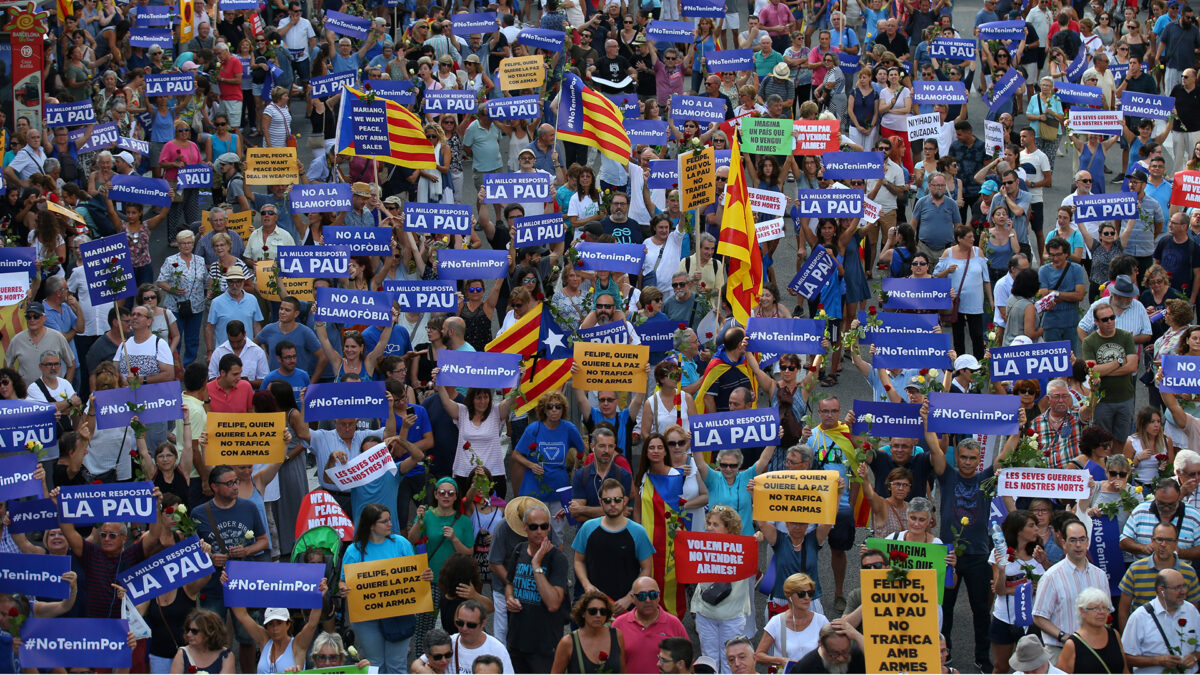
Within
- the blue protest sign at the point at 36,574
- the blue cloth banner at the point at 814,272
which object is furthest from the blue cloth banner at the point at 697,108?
the blue protest sign at the point at 36,574

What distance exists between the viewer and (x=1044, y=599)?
37.1 feet

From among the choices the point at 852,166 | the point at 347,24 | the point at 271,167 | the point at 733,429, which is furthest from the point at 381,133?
the point at 733,429

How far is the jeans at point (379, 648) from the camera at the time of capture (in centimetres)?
1159

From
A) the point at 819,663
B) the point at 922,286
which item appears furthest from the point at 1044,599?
the point at 922,286

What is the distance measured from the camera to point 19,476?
39.4ft

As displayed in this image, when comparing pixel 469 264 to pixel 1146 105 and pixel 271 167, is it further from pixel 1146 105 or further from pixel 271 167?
pixel 1146 105

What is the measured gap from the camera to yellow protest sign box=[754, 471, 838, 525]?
469 inches

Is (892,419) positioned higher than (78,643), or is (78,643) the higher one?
(892,419)

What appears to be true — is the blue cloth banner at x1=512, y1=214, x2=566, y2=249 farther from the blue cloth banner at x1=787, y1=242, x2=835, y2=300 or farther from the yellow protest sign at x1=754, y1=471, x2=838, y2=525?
the yellow protest sign at x1=754, y1=471, x2=838, y2=525

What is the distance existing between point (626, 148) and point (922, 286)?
411 centimetres

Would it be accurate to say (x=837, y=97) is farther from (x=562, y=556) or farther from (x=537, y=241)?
(x=562, y=556)

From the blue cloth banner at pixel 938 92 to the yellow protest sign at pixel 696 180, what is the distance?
566cm

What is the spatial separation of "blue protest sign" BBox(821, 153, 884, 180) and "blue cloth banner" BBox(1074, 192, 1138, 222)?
7.17 ft

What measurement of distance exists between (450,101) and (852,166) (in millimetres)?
4766
